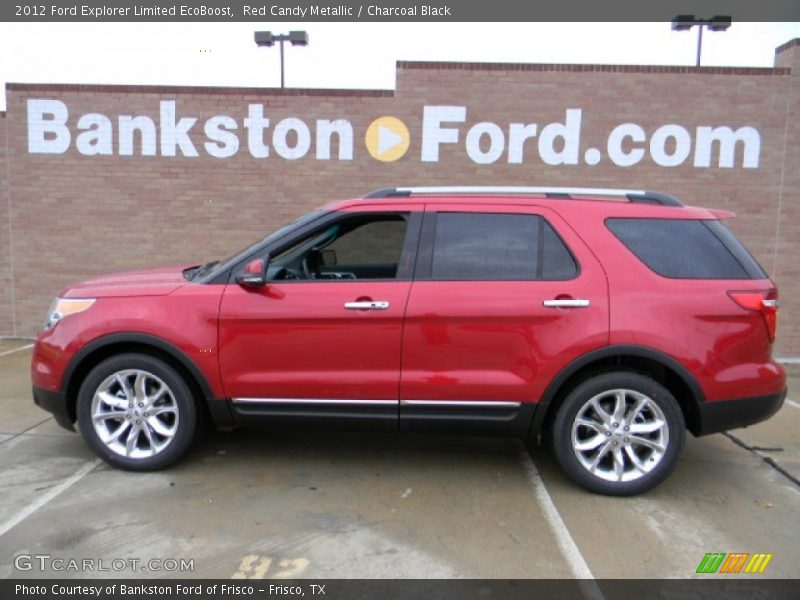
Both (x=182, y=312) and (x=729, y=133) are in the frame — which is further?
(x=729, y=133)

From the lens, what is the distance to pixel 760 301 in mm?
3699

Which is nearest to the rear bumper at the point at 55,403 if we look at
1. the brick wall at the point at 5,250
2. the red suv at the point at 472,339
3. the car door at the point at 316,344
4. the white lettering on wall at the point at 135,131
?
the red suv at the point at 472,339

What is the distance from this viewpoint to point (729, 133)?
301 inches

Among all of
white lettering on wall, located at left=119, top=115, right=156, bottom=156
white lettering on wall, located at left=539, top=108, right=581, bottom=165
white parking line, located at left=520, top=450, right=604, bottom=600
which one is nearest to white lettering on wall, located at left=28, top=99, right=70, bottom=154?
white lettering on wall, located at left=119, top=115, right=156, bottom=156

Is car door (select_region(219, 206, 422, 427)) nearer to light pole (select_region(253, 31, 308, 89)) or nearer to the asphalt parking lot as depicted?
the asphalt parking lot

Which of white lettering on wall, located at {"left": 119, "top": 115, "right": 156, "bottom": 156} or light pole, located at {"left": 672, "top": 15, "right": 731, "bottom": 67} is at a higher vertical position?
light pole, located at {"left": 672, "top": 15, "right": 731, "bottom": 67}

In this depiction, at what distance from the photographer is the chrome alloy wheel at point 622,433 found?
3764 mm

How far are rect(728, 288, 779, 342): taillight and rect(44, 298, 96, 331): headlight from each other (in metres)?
4.01

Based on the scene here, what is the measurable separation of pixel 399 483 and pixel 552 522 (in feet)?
3.28

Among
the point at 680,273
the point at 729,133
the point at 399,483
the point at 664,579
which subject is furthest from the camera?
the point at 729,133

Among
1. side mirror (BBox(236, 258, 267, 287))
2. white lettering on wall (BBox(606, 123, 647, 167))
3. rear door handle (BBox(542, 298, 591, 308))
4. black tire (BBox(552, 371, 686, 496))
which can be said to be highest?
white lettering on wall (BBox(606, 123, 647, 167))

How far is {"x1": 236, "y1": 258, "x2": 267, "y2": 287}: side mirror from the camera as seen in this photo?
12.5 ft

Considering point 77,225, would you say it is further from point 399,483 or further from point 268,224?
point 399,483

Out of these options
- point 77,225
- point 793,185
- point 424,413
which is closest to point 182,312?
point 424,413
